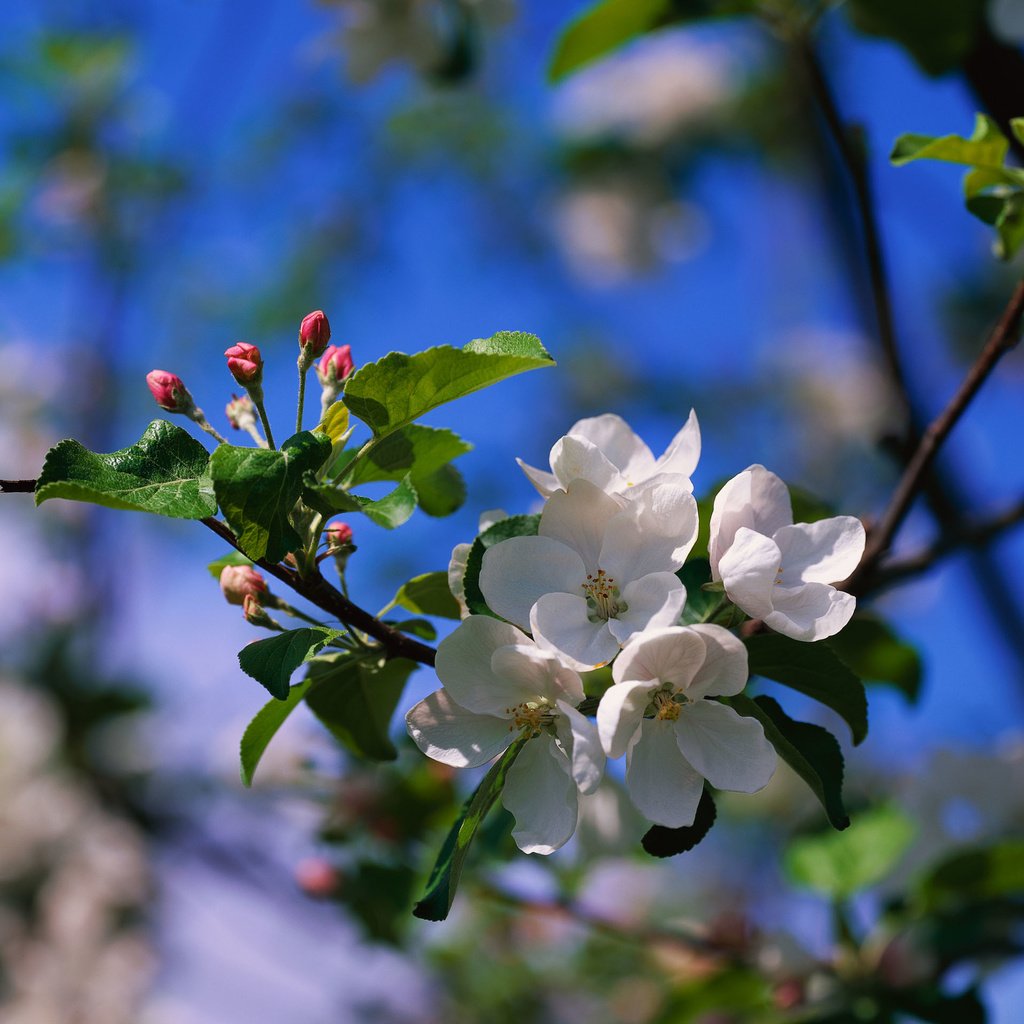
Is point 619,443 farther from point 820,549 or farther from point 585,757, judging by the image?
point 585,757

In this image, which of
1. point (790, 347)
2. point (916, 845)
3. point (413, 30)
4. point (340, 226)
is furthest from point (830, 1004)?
point (790, 347)

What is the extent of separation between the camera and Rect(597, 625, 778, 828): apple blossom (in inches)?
22.3

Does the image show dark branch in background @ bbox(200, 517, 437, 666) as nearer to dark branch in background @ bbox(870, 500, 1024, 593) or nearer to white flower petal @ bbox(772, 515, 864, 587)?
white flower petal @ bbox(772, 515, 864, 587)

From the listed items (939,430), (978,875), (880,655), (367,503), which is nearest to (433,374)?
(367,503)

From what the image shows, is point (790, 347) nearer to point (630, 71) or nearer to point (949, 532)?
point (630, 71)

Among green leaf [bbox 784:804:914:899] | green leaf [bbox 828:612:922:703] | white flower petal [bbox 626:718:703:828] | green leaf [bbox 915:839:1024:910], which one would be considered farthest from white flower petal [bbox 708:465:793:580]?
green leaf [bbox 784:804:914:899]

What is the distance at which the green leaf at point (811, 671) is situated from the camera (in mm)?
669

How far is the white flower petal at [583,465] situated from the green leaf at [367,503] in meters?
0.09

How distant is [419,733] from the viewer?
25.6 inches

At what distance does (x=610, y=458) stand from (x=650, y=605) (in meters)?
0.18

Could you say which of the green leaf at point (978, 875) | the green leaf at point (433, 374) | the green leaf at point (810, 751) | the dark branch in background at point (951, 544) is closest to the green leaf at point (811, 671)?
the green leaf at point (810, 751)

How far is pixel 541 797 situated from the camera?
635mm

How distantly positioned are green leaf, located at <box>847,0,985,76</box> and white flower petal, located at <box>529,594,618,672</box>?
923 millimetres

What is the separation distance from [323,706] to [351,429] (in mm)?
213
